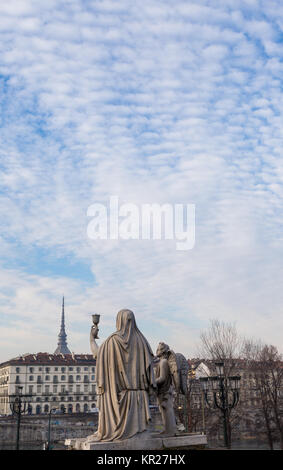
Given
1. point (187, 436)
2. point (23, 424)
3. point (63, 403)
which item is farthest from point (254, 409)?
point (63, 403)

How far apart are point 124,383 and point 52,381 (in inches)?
3969

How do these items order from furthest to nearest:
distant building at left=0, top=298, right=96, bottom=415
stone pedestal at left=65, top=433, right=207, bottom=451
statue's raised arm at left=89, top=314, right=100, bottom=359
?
1. distant building at left=0, top=298, right=96, bottom=415
2. statue's raised arm at left=89, top=314, right=100, bottom=359
3. stone pedestal at left=65, top=433, right=207, bottom=451

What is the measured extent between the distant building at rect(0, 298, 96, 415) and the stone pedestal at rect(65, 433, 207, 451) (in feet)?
317

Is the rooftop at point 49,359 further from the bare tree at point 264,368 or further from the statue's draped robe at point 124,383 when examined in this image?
the statue's draped robe at point 124,383

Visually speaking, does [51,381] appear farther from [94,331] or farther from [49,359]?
[94,331]

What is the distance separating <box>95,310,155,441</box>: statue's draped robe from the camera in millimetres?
6572

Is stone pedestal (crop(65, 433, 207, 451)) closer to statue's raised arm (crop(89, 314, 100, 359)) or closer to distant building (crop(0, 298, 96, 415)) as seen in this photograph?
statue's raised arm (crop(89, 314, 100, 359))

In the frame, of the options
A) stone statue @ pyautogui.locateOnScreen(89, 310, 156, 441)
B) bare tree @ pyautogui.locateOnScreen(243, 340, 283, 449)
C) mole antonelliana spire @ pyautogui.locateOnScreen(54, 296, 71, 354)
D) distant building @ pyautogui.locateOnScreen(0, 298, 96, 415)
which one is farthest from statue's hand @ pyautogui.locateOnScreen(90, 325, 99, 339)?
mole antonelliana spire @ pyautogui.locateOnScreen(54, 296, 71, 354)

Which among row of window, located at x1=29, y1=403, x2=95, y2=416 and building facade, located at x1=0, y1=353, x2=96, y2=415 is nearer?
row of window, located at x1=29, y1=403, x2=95, y2=416

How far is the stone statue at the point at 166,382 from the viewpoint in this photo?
294 inches

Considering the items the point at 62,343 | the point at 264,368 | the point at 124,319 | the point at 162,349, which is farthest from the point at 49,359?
the point at 124,319

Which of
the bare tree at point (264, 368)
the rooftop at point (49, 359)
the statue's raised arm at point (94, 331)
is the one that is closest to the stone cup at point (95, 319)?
the statue's raised arm at point (94, 331)
